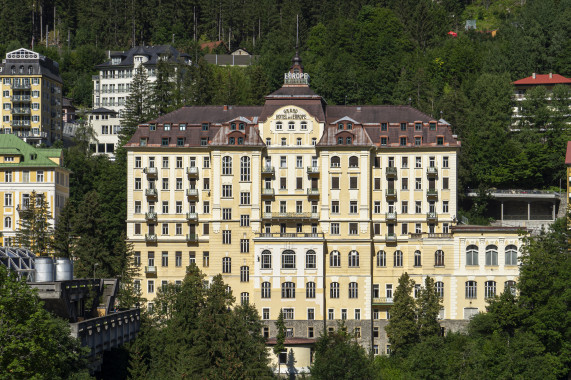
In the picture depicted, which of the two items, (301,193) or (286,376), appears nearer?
(286,376)

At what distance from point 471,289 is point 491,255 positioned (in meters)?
3.60

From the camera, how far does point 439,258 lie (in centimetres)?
12381

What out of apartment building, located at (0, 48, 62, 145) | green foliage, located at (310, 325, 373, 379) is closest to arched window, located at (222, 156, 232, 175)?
green foliage, located at (310, 325, 373, 379)

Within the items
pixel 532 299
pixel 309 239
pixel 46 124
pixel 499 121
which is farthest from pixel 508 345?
pixel 46 124

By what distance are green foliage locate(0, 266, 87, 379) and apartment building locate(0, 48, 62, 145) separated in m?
98.9

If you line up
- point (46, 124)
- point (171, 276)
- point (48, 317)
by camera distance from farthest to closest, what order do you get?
point (46, 124)
point (171, 276)
point (48, 317)

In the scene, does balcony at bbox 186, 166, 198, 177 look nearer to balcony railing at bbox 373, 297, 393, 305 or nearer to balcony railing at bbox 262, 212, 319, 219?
balcony railing at bbox 262, 212, 319, 219

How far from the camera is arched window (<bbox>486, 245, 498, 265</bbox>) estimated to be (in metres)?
122

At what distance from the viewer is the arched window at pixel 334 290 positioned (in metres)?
124

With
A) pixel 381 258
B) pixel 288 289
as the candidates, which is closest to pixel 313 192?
pixel 381 258

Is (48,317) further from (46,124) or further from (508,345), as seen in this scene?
(46,124)

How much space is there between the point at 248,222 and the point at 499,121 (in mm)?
40895

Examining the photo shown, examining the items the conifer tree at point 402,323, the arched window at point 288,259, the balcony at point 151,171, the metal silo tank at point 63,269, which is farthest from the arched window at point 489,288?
the metal silo tank at point 63,269

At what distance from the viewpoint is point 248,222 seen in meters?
128
